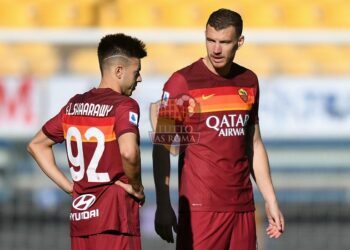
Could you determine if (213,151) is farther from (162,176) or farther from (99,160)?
(99,160)

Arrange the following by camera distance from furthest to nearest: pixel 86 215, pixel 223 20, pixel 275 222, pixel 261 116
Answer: pixel 261 116, pixel 275 222, pixel 223 20, pixel 86 215

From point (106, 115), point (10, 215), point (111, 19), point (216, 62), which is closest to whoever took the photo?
point (106, 115)

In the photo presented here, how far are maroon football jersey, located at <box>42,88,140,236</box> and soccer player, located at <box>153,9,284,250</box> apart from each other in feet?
1.49

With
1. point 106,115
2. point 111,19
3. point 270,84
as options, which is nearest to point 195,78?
point 106,115

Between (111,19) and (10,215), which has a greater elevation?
(111,19)

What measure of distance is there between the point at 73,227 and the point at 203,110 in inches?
38.7

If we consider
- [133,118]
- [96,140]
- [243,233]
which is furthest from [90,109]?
[243,233]

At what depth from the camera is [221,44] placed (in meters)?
5.48

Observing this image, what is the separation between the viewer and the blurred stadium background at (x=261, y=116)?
29.1ft

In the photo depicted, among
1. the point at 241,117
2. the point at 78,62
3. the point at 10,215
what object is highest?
the point at 78,62

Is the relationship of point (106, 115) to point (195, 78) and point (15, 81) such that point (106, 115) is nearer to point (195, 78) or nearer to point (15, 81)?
point (195, 78)

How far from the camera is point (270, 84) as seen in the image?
29.4ft

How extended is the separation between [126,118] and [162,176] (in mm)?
694

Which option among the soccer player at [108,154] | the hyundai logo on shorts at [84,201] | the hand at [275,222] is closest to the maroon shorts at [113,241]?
the soccer player at [108,154]
